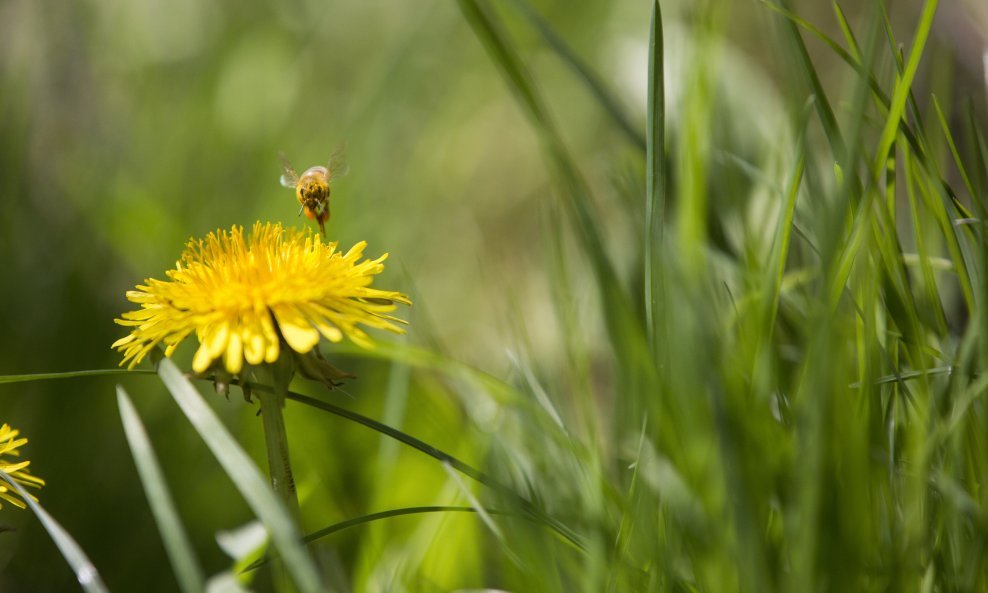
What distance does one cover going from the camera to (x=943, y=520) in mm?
356

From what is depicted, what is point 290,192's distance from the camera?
1120 mm

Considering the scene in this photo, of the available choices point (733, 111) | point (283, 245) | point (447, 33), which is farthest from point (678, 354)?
point (447, 33)

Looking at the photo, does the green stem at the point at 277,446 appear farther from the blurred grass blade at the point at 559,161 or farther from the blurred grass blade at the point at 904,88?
the blurred grass blade at the point at 904,88

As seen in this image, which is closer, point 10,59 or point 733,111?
point 733,111

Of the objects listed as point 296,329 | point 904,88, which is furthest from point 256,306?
point 904,88

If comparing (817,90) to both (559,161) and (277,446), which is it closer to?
(559,161)

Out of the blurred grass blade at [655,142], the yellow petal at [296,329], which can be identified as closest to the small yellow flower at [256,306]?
the yellow petal at [296,329]

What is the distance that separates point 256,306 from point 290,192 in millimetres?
771

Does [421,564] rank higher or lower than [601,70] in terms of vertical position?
lower

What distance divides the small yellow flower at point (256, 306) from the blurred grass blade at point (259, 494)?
4 centimetres

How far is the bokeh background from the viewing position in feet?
2.50

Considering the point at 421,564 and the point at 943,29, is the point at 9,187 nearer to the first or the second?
the point at 421,564

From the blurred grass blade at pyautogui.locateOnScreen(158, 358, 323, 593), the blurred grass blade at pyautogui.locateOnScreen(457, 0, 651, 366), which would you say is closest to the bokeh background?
the blurred grass blade at pyautogui.locateOnScreen(457, 0, 651, 366)

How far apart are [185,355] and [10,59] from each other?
55 cm
